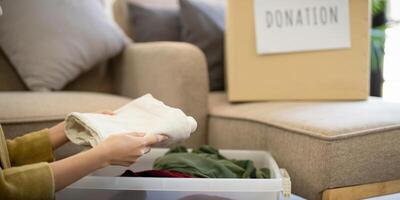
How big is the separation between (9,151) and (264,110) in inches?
22.6

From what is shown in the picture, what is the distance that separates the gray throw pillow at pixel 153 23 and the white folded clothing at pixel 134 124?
0.75 metres

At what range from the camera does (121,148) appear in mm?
608

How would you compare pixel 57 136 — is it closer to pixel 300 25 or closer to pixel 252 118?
pixel 252 118

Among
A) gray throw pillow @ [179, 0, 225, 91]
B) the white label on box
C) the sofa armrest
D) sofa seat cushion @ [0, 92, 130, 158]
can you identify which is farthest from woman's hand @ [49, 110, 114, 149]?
gray throw pillow @ [179, 0, 225, 91]

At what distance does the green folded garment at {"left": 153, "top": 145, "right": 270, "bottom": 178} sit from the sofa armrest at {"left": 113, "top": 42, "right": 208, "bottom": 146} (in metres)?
0.23

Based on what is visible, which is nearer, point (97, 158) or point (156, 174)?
point (97, 158)

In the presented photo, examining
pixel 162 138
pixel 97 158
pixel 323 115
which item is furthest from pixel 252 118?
pixel 97 158

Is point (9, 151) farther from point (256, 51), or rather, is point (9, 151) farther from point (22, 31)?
point (256, 51)

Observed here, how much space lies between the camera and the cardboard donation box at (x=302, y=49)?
1.16m

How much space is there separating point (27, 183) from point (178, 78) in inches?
23.3

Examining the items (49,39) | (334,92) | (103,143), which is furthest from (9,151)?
(334,92)

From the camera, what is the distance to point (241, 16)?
120 cm

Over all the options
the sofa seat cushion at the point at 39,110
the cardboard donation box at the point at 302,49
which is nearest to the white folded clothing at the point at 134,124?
the sofa seat cushion at the point at 39,110

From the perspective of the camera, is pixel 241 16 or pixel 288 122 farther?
pixel 241 16
